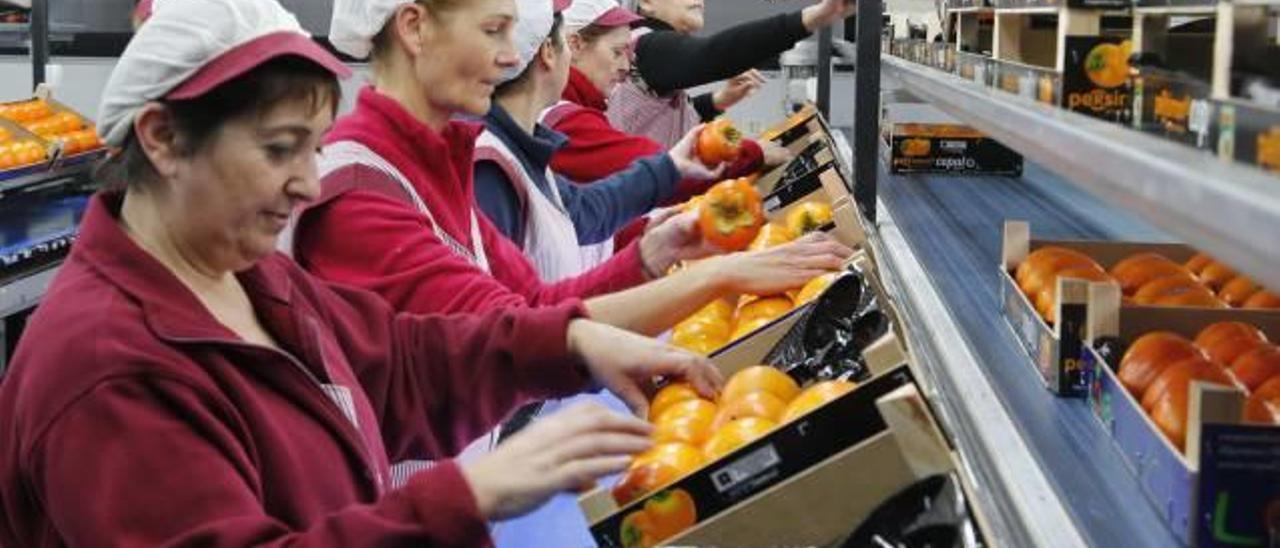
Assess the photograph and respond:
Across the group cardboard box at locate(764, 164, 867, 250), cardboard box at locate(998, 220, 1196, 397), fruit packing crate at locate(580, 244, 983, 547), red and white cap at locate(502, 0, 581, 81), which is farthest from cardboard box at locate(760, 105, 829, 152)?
fruit packing crate at locate(580, 244, 983, 547)

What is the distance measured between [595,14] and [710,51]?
527mm

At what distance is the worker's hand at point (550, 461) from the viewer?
63.5 inches

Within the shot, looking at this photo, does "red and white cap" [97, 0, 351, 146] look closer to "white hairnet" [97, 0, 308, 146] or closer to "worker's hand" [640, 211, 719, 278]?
"white hairnet" [97, 0, 308, 146]

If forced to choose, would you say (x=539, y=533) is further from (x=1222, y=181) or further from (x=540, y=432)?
(x=1222, y=181)

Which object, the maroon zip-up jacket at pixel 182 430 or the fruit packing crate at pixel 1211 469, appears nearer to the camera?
the maroon zip-up jacket at pixel 182 430

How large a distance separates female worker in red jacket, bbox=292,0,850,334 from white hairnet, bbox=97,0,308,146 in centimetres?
89

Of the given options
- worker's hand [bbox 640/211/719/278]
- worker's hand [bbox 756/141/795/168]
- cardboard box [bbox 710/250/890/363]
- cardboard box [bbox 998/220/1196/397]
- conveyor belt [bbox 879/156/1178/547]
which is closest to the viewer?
conveyor belt [bbox 879/156/1178/547]

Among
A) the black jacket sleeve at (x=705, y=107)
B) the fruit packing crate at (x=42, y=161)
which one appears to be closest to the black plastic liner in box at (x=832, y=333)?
the black jacket sleeve at (x=705, y=107)

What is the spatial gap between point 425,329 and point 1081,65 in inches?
42.0

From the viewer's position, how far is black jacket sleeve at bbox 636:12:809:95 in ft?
16.0

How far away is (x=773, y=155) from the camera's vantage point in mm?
4809

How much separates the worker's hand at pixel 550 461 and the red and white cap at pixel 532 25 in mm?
1942

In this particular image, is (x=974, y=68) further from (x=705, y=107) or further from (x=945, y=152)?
(x=705, y=107)

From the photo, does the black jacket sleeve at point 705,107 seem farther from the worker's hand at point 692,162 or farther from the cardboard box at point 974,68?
the cardboard box at point 974,68
